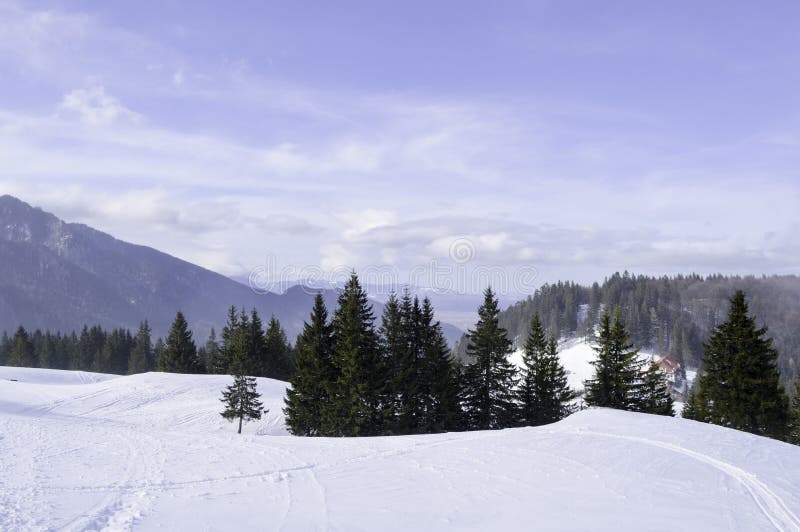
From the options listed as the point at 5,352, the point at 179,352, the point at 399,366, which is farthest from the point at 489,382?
the point at 5,352

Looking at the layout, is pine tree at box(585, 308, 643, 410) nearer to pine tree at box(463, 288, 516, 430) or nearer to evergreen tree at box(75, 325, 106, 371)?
pine tree at box(463, 288, 516, 430)

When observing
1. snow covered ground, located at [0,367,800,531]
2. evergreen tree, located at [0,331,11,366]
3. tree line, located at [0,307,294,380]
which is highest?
snow covered ground, located at [0,367,800,531]

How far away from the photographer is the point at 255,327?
6388cm

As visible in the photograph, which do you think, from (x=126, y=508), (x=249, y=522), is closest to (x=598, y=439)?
(x=249, y=522)

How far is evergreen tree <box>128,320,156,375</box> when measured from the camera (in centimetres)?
9194

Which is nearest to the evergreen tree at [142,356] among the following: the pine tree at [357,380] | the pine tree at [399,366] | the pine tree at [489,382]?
the pine tree at [357,380]

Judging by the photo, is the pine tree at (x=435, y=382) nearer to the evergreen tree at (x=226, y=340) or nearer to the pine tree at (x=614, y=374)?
the pine tree at (x=614, y=374)

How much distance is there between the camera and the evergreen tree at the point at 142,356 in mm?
91938

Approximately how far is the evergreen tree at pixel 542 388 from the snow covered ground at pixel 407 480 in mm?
15926

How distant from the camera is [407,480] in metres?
13.3

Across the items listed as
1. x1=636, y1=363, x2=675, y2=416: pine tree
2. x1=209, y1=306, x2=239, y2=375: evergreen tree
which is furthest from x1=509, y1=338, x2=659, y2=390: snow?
x1=636, y1=363, x2=675, y2=416: pine tree

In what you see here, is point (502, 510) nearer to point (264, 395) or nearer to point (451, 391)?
point (451, 391)

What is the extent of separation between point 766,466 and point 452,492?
11.1 m

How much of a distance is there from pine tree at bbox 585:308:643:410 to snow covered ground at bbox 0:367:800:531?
14894mm
